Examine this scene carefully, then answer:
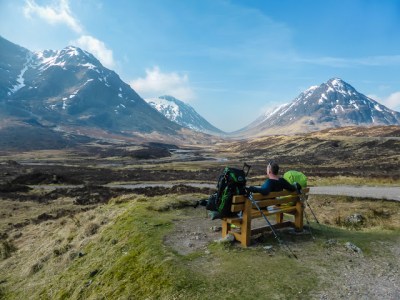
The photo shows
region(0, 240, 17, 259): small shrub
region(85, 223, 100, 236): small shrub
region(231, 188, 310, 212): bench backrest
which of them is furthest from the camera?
region(0, 240, 17, 259): small shrub

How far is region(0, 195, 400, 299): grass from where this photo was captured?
8398 mm

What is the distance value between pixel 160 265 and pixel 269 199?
398cm

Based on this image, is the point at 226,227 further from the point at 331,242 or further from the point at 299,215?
the point at 331,242

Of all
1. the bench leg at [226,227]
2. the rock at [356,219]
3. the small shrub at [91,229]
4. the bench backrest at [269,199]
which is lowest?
the rock at [356,219]

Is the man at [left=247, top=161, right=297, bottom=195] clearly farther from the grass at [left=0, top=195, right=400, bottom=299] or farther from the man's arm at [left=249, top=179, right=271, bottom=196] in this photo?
the grass at [left=0, top=195, right=400, bottom=299]

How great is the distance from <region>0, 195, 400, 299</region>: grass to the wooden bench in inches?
18.9

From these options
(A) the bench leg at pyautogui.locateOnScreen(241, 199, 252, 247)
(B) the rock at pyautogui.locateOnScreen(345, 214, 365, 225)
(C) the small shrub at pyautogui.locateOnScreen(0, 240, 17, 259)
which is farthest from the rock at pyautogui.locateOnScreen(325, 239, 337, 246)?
(C) the small shrub at pyautogui.locateOnScreen(0, 240, 17, 259)

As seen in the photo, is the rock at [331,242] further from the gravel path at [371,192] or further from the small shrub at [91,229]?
the gravel path at [371,192]

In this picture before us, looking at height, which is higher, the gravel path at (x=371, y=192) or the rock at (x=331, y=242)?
the rock at (x=331, y=242)

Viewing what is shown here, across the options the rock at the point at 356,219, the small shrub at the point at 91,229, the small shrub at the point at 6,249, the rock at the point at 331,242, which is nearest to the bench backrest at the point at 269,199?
the rock at the point at 331,242

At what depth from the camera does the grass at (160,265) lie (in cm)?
840

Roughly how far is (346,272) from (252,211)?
3102 millimetres

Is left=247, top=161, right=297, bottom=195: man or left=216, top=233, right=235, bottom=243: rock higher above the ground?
left=247, top=161, right=297, bottom=195: man

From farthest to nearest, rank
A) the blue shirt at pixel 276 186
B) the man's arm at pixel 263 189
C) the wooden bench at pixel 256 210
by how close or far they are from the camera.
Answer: the blue shirt at pixel 276 186
the man's arm at pixel 263 189
the wooden bench at pixel 256 210
